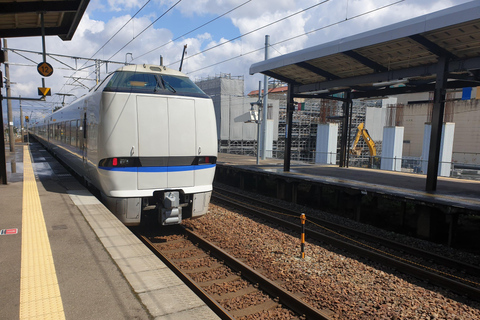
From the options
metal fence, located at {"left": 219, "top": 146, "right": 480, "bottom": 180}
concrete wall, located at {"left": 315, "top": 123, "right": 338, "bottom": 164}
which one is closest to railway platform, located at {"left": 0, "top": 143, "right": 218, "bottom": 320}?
metal fence, located at {"left": 219, "top": 146, "right": 480, "bottom": 180}

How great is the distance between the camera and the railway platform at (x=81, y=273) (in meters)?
3.08

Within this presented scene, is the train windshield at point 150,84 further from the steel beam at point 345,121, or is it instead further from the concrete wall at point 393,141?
the concrete wall at point 393,141

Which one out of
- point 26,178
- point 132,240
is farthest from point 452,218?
point 26,178

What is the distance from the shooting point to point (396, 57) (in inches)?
399

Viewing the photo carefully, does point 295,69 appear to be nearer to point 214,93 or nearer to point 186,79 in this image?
point 186,79

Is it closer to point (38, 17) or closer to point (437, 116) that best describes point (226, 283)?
point (437, 116)

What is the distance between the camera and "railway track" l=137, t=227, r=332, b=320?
14.4ft

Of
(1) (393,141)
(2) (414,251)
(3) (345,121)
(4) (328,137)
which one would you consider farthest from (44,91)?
(1) (393,141)

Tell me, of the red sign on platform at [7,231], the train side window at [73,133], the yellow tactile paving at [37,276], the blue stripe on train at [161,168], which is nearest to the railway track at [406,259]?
the blue stripe on train at [161,168]

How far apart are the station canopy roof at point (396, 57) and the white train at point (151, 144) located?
5.87 metres

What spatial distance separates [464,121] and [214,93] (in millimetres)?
30507

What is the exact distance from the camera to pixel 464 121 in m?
38.0

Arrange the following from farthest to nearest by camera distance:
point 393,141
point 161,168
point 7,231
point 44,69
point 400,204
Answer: point 393,141
point 44,69
point 400,204
point 161,168
point 7,231

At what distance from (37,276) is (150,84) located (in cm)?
380
